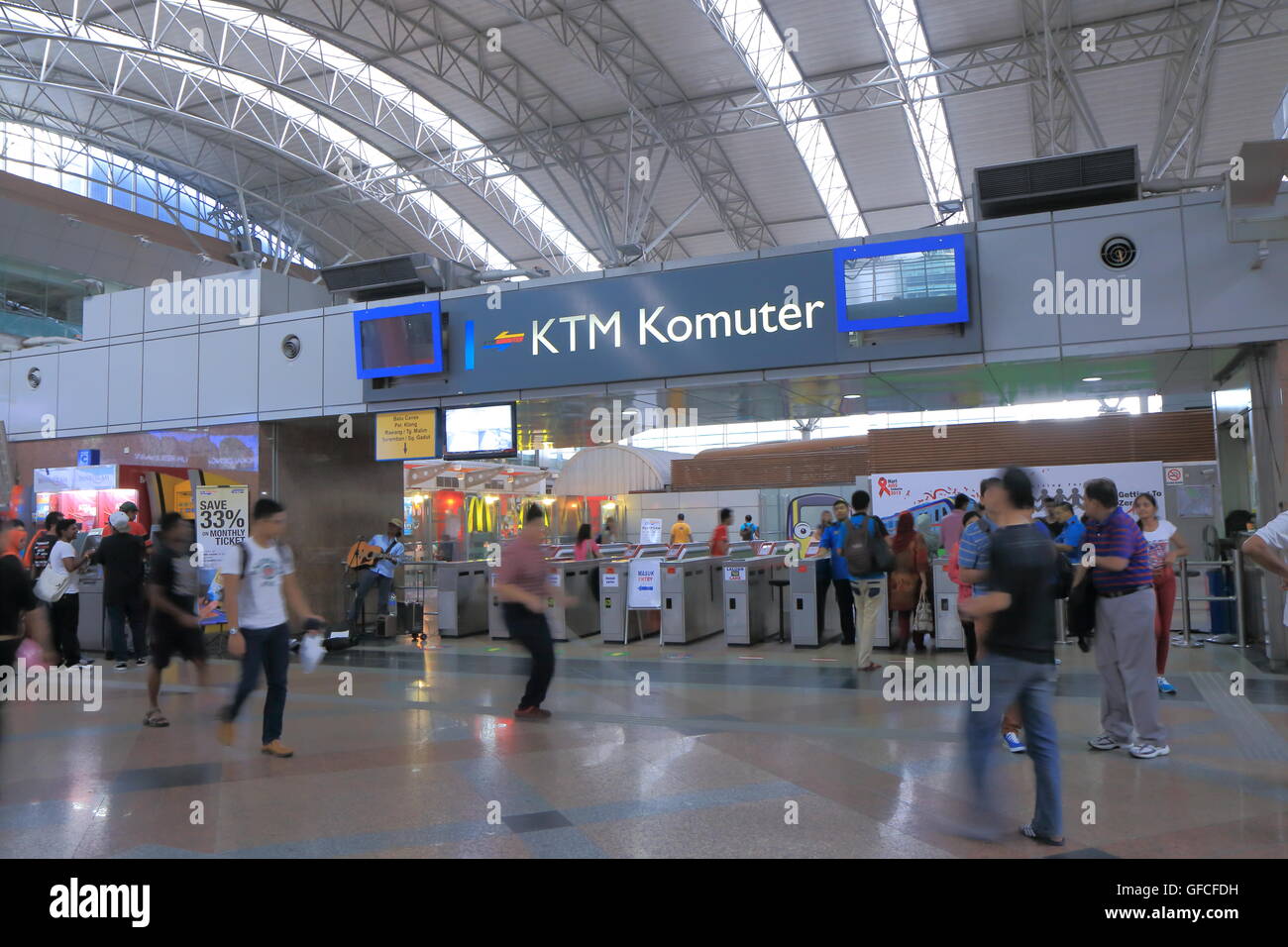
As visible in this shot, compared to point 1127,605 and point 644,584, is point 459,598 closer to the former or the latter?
point 644,584

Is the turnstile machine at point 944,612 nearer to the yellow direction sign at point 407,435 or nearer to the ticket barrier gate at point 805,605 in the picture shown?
the ticket barrier gate at point 805,605

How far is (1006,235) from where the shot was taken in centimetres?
966

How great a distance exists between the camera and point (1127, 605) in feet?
18.4

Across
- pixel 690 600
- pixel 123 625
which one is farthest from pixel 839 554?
pixel 123 625

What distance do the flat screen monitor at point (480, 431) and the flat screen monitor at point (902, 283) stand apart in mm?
4331

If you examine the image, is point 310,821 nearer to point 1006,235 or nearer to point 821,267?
point 821,267

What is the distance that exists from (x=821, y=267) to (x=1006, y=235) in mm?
1950

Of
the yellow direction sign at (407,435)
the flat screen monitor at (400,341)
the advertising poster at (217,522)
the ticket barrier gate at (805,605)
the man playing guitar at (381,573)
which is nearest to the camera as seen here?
the ticket barrier gate at (805,605)

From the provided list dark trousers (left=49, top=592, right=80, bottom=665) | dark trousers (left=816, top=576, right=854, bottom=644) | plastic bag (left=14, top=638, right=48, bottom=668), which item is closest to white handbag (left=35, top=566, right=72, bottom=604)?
dark trousers (left=49, top=592, right=80, bottom=665)

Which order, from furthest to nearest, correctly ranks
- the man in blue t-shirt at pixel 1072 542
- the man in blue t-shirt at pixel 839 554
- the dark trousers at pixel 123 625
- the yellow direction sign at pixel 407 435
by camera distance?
the yellow direction sign at pixel 407 435, the man in blue t-shirt at pixel 839 554, the dark trousers at pixel 123 625, the man in blue t-shirt at pixel 1072 542

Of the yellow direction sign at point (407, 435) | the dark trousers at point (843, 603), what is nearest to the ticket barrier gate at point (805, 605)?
the dark trousers at point (843, 603)

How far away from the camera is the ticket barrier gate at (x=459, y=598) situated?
13.2 m

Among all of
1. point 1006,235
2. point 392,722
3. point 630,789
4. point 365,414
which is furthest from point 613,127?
point 630,789

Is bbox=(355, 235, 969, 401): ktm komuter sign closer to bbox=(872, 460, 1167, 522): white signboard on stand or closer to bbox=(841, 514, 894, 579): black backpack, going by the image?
bbox=(841, 514, 894, 579): black backpack
